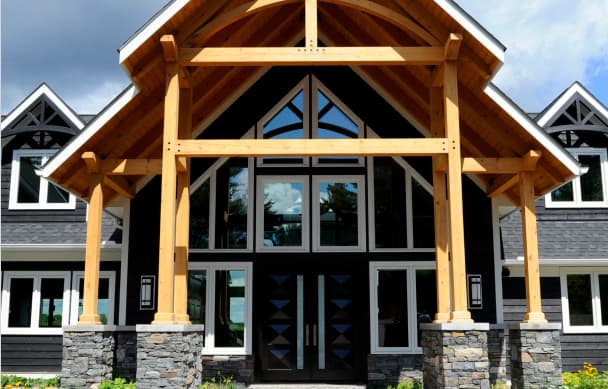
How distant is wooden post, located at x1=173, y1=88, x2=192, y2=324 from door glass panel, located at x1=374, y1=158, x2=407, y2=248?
3882 millimetres

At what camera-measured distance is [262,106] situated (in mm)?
11953

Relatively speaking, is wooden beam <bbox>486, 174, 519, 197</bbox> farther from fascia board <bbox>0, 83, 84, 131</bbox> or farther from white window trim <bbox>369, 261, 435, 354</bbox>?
fascia board <bbox>0, 83, 84, 131</bbox>

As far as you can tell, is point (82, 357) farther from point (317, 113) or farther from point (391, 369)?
point (317, 113)

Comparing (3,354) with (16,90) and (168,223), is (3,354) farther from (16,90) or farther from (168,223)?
(16,90)

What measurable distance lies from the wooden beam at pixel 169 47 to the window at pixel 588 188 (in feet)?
28.8

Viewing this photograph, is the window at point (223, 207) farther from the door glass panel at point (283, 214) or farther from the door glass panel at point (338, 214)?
the door glass panel at point (338, 214)

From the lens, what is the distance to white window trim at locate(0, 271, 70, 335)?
12.4 meters

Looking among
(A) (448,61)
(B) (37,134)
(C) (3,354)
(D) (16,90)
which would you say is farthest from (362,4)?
(D) (16,90)

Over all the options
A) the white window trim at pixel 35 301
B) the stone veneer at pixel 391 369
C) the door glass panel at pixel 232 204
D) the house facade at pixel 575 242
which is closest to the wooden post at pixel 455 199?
the stone veneer at pixel 391 369

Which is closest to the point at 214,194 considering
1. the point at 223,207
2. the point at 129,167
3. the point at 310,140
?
the point at 223,207

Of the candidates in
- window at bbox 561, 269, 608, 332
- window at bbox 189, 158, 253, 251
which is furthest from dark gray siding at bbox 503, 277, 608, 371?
window at bbox 189, 158, 253, 251

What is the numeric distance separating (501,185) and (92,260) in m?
6.87

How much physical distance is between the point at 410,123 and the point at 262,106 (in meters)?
2.87

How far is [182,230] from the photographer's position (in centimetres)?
919
